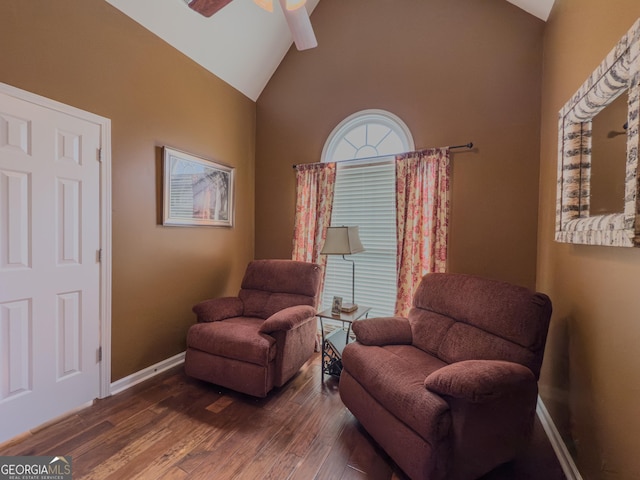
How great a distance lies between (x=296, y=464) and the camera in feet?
5.25

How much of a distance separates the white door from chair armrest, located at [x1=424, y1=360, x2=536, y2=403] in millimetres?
2373

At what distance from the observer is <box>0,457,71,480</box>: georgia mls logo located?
4.78 ft

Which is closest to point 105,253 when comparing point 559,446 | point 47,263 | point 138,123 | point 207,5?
point 47,263

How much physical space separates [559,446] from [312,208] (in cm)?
265

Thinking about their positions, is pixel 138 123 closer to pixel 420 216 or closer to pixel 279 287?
pixel 279 287

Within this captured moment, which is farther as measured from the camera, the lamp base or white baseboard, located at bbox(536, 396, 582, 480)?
the lamp base

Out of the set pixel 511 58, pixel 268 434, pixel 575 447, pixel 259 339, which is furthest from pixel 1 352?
pixel 511 58

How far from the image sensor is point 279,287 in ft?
9.37

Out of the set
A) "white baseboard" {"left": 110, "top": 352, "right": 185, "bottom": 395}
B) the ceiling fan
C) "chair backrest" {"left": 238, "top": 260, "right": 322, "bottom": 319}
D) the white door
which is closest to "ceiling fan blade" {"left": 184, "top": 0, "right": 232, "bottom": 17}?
the ceiling fan

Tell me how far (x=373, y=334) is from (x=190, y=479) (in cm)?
133

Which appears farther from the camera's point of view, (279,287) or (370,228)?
(370,228)

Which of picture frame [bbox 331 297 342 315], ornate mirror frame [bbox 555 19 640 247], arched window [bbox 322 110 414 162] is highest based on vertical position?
arched window [bbox 322 110 414 162]

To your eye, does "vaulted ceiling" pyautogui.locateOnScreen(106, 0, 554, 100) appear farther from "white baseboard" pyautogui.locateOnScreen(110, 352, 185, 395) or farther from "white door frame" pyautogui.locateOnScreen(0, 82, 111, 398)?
"white baseboard" pyautogui.locateOnScreen(110, 352, 185, 395)

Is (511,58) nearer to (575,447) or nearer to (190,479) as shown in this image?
(575,447)
